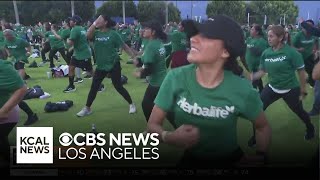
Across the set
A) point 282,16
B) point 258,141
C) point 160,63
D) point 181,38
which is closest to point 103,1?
point 160,63

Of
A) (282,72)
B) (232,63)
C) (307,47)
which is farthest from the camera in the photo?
(307,47)

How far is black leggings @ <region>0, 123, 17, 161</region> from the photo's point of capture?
3317mm

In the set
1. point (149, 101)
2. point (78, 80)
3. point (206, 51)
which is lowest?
point (78, 80)

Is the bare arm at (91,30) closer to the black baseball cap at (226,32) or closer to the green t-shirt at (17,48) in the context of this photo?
the green t-shirt at (17,48)

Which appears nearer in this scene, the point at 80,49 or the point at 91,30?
the point at 91,30

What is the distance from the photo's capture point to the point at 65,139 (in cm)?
334

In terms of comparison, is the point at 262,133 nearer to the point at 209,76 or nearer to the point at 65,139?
the point at 209,76

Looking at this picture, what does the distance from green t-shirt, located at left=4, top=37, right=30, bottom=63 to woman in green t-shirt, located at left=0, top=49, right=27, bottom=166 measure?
401 cm

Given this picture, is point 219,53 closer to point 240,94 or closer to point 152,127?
point 240,94

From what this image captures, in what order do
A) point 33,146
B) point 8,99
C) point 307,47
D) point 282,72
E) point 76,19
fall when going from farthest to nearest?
point 307,47 < point 76,19 < point 282,72 < point 8,99 < point 33,146

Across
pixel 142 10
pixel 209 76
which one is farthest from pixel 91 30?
pixel 209 76

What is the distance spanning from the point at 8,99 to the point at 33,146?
18.1 inches

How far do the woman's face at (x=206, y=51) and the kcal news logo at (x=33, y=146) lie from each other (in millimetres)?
1591

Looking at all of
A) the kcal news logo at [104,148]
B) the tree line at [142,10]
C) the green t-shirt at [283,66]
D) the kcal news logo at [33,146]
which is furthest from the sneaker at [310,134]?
the kcal news logo at [33,146]
